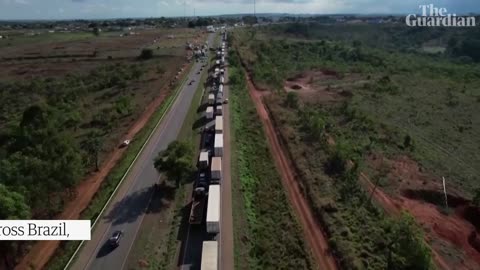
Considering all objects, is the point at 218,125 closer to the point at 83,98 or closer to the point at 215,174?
the point at 215,174

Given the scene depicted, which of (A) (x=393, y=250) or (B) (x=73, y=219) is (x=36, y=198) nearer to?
(B) (x=73, y=219)

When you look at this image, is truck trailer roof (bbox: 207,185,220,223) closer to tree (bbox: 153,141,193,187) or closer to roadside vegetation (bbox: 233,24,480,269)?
tree (bbox: 153,141,193,187)

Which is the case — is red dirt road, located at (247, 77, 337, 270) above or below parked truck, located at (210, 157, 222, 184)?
below

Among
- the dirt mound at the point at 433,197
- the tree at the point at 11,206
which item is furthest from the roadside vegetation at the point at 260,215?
the tree at the point at 11,206

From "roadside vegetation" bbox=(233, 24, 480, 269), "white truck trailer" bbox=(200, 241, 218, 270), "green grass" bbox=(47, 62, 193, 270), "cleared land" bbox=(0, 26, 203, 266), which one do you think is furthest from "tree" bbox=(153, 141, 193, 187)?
"roadside vegetation" bbox=(233, 24, 480, 269)

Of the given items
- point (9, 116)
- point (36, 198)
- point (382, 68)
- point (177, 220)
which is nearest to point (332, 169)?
point (177, 220)
